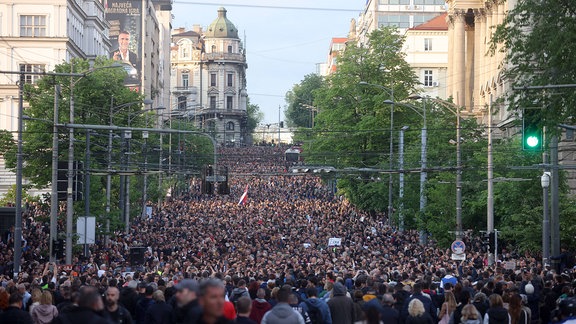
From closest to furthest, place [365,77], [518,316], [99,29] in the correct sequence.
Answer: [518,316]
[365,77]
[99,29]

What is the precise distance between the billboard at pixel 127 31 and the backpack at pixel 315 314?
358 ft

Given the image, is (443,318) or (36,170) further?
(36,170)

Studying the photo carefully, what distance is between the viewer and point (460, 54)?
91.9m

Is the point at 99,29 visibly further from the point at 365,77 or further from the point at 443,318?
the point at 443,318

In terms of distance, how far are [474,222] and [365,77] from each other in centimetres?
2821

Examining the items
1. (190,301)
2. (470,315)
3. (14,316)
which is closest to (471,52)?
(470,315)

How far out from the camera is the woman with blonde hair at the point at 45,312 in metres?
18.8

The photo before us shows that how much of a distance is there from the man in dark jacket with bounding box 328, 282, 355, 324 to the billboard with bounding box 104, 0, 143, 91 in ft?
357

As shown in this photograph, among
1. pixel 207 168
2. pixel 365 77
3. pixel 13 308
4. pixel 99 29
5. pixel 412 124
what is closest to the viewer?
pixel 13 308

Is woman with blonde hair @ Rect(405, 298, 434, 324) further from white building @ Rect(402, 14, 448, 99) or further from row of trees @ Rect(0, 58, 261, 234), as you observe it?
white building @ Rect(402, 14, 448, 99)

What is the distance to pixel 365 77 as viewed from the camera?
8606 cm

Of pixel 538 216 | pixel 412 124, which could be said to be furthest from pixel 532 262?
pixel 412 124

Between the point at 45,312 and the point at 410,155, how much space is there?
49.4m

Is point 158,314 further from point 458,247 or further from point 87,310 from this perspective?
point 458,247
